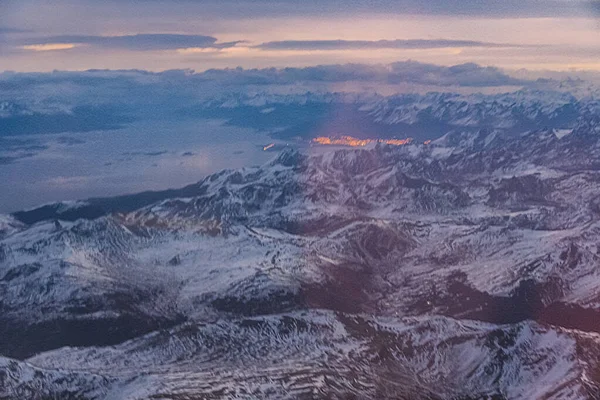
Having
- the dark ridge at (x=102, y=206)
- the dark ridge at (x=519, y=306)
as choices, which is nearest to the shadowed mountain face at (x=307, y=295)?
the dark ridge at (x=519, y=306)

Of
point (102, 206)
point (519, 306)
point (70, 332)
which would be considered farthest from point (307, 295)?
point (102, 206)

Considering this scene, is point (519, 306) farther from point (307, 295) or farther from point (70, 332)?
point (70, 332)

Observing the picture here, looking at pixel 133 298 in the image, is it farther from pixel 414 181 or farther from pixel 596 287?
pixel 414 181

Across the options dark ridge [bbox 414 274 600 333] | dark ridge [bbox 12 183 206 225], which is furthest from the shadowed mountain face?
dark ridge [bbox 12 183 206 225]

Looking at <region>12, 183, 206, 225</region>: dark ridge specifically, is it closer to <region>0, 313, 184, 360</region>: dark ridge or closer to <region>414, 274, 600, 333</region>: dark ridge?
<region>0, 313, 184, 360</region>: dark ridge

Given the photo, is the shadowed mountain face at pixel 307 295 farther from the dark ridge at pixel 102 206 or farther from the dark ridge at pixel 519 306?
the dark ridge at pixel 102 206

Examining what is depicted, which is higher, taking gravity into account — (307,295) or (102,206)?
(307,295)

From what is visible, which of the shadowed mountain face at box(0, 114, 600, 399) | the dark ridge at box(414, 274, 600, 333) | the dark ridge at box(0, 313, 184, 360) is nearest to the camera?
the shadowed mountain face at box(0, 114, 600, 399)

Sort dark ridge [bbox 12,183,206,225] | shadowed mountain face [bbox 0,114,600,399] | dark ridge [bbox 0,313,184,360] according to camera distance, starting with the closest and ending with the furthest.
Answer: 1. shadowed mountain face [bbox 0,114,600,399]
2. dark ridge [bbox 0,313,184,360]
3. dark ridge [bbox 12,183,206,225]
